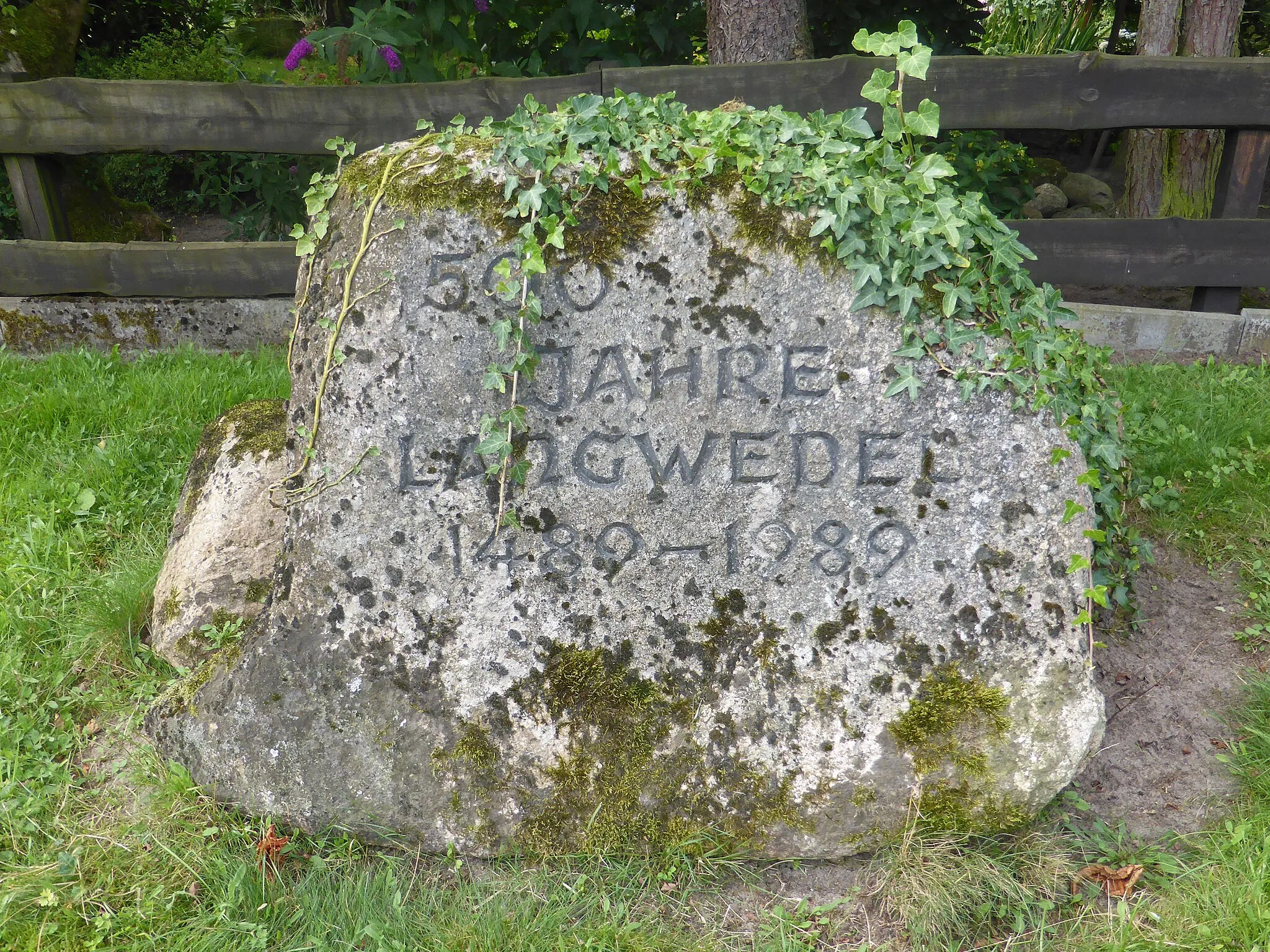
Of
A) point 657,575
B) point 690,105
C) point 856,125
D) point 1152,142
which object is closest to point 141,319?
point 690,105

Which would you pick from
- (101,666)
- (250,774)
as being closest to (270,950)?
(250,774)

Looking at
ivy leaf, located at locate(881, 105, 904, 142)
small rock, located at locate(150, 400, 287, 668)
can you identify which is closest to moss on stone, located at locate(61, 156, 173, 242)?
small rock, located at locate(150, 400, 287, 668)

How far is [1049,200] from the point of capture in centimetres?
754

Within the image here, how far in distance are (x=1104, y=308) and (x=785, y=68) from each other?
218 cm

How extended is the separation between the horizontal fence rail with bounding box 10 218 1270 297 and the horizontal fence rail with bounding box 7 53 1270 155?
1.60ft

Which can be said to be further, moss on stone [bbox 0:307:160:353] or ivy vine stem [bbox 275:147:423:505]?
moss on stone [bbox 0:307:160:353]

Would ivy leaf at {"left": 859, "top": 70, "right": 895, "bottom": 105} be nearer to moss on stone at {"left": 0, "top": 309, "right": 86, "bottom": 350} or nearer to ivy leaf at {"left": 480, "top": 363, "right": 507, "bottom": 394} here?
ivy leaf at {"left": 480, "top": 363, "right": 507, "bottom": 394}

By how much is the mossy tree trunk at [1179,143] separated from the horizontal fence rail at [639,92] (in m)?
Answer: 1.22

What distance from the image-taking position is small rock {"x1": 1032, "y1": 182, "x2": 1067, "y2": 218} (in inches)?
296

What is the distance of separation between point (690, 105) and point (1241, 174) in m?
2.74

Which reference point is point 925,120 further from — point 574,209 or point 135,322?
point 135,322

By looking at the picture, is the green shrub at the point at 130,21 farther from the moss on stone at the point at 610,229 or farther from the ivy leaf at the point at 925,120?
the ivy leaf at the point at 925,120

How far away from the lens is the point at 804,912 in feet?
7.35

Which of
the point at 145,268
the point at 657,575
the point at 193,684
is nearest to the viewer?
the point at 657,575
